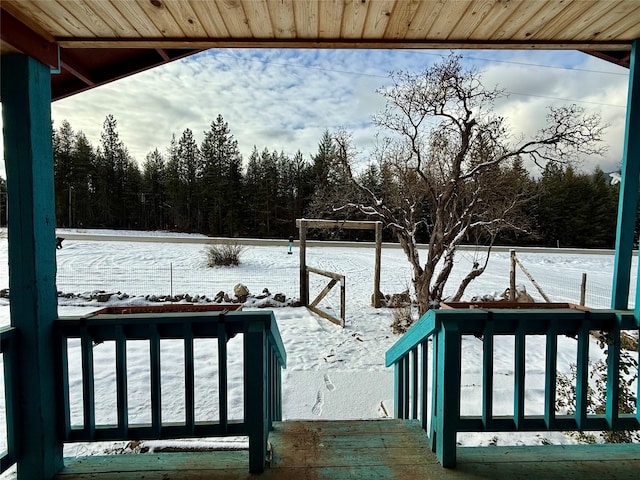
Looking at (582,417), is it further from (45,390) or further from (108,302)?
(108,302)

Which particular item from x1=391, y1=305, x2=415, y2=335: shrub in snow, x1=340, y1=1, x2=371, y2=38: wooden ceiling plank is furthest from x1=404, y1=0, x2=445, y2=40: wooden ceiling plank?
x1=391, y1=305, x2=415, y2=335: shrub in snow

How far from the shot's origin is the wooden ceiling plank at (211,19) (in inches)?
58.6

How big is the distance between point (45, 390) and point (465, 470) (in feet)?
6.83

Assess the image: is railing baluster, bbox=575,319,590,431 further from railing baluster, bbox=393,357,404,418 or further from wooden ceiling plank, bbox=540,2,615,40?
wooden ceiling plank, bbox=540,2,615,40

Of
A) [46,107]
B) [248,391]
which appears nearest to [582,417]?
[248,391]

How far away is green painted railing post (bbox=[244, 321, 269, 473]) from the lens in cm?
157

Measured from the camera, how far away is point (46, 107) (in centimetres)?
162

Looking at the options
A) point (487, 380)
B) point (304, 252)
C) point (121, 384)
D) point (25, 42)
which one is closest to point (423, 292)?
point (304, 252)

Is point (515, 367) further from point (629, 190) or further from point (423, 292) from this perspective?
point (423, 292)

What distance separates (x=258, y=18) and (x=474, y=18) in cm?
106

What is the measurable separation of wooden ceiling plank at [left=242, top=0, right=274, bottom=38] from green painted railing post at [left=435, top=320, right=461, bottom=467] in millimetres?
1733

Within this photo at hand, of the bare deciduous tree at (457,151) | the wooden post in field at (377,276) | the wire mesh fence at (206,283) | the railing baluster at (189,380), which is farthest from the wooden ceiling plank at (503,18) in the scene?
the wire mesh fence at (206,283)

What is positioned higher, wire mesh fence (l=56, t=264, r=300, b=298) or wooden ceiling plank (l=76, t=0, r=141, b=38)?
wooden ceiling plank (l=76, t=0, r=141, b=38)

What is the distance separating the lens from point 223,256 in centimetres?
1157
